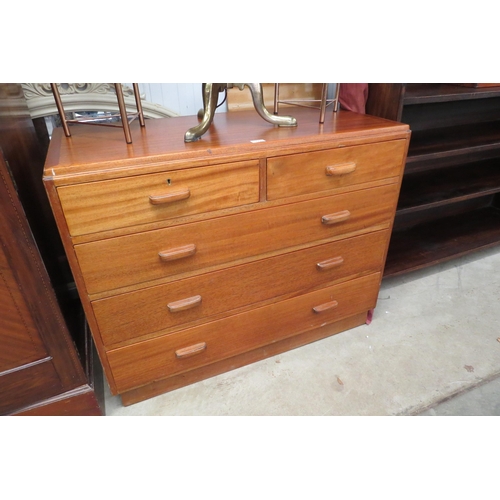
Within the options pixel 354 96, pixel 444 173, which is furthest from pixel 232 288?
pixel 444 173

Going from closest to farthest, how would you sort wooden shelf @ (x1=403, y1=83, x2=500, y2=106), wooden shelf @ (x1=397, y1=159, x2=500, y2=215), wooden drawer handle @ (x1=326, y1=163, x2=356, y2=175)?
wooden drawer handle @ (x1=326, y1=163, x2=356, y2=175), wooden shelf @ (x1=403, y1=83, x2=500, y2=106), wooden shelf @ (x1=397, y1=159, x2=500, y2=215)

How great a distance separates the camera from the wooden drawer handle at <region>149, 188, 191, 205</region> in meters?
0.91

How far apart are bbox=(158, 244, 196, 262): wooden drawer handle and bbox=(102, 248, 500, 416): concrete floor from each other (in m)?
0.56

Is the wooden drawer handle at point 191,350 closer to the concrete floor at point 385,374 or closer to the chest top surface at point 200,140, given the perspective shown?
the concrete floor at point 385,374

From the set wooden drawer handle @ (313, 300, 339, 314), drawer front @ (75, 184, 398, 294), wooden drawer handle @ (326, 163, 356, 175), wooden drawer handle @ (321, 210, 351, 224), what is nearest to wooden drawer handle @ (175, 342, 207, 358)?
drawer front @ (75, 184, 398, 294)

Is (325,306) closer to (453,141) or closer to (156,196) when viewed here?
(156,196)

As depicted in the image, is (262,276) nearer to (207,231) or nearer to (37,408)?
(207,231)

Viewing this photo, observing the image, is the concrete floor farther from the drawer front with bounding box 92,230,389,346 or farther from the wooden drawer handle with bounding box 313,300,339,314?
the drawer front with bounding box 92,230,389,346

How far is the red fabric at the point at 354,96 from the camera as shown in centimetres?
138

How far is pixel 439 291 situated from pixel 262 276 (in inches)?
42.3

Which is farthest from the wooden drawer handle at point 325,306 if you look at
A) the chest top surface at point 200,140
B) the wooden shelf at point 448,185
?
the chest top surface at point 200,140

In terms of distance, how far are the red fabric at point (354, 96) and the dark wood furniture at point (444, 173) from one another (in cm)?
4

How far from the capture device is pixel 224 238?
1057 mm

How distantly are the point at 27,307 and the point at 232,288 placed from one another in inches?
22.5
